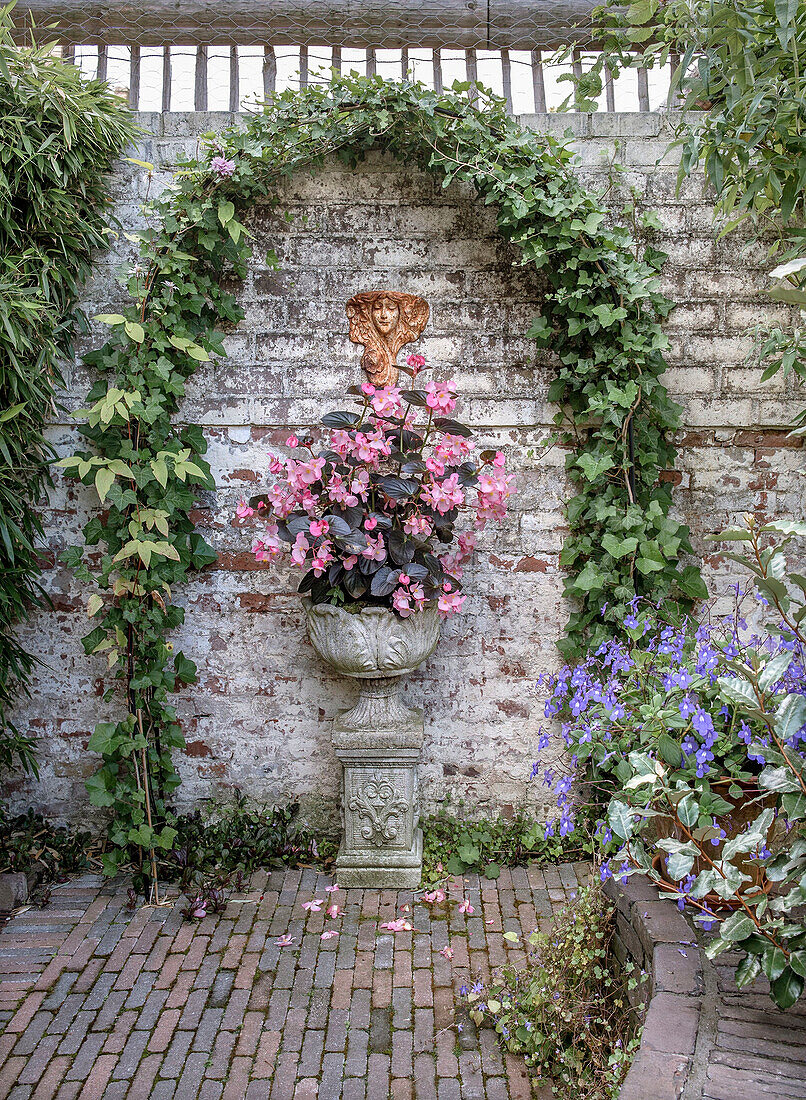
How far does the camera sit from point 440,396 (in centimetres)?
335

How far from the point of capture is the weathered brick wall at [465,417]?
3.68 m

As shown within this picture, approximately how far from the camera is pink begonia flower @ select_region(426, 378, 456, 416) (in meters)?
3.33

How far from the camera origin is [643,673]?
2887mm

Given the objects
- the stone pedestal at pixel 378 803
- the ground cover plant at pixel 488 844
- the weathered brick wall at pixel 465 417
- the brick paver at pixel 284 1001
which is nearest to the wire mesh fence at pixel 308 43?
the weathered brick wall at pixel 465 417

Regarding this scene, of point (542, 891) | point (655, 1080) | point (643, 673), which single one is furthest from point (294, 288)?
point (655, 1080)

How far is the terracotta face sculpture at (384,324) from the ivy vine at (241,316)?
1.60 feet

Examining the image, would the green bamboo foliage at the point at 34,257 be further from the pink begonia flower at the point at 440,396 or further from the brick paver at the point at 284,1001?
the pink begonia flower at the point at 440,396

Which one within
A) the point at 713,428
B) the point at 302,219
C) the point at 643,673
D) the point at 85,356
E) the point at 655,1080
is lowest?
the point at 655,1080

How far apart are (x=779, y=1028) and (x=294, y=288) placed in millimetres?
3099

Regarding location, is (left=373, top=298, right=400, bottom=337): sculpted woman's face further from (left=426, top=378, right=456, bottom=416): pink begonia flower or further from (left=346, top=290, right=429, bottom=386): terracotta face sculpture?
(left=426, top=378, right=456, bottom=416): pink begonia flower

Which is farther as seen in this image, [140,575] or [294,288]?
[294,288]

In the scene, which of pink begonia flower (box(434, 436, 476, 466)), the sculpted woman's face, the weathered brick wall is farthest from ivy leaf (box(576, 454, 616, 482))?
the sculpted woman's face

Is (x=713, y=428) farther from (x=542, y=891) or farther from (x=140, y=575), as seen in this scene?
(x=140, y=575)

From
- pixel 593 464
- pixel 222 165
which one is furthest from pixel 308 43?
pixel 593 464
